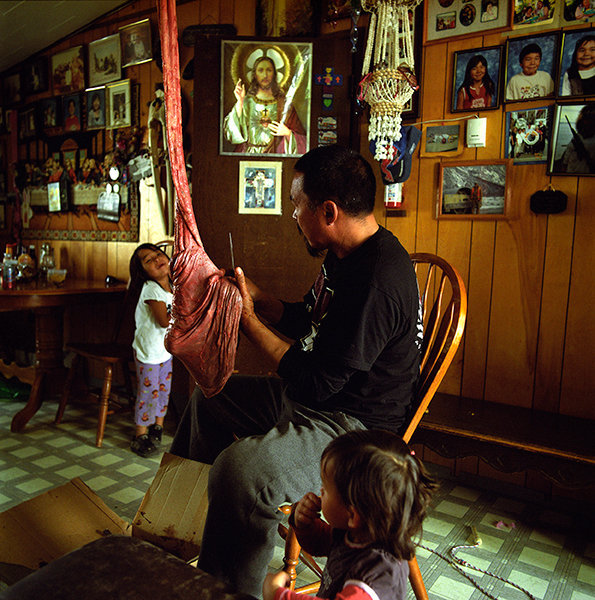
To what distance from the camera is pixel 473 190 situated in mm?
2439

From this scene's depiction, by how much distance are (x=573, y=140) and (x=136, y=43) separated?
2.88 metres

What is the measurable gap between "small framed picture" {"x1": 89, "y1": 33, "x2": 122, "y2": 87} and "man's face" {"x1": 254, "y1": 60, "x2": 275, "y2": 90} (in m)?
1.55

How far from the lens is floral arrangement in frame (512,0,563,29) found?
7.22 feet

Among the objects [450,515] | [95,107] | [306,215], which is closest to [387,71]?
[306,215]

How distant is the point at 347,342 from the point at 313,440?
0.25 meters

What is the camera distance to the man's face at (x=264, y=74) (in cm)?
266

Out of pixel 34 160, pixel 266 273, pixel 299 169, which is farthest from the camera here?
pixel 34 160

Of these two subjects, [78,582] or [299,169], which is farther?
[299,169]

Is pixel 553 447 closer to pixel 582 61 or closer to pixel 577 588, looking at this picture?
pixel 577 588

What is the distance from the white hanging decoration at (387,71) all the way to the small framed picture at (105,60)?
2256 mm

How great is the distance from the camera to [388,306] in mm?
1325

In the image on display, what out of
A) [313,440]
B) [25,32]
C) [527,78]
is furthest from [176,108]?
[25,32]

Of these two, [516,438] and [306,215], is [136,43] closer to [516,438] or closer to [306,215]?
[306,215]

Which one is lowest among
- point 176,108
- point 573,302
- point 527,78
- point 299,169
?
point 573,302
